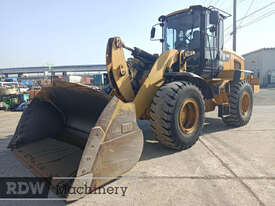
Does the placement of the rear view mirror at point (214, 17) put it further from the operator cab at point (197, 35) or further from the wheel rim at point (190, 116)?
the wheel rim at point (190, 116)

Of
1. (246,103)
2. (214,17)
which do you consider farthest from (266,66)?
(214,17)

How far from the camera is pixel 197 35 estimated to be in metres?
4.43

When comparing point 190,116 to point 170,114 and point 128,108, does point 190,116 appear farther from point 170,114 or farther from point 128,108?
point 128,108

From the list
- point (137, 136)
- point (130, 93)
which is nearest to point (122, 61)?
point (130, 93)

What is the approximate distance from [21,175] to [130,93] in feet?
6.74

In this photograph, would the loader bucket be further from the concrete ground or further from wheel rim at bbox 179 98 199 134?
wheel rim at bbox 179 98 199 134

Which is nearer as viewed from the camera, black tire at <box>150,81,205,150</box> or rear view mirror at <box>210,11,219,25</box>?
black tire at <box>150,81,205,150</box>

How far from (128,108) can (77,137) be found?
146cm

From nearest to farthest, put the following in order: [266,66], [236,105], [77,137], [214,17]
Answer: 1. [77,137]
2. [214,17]
3. [236,105]
4. [266,66]

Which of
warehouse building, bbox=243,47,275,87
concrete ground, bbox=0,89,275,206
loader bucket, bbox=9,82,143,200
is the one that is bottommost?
concrete ground, bbox=0,89,275,206

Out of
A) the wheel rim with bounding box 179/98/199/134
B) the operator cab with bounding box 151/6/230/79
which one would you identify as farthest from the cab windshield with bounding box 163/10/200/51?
the wheel rim with bounding box 179/98/199/134

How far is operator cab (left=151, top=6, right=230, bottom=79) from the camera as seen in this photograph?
172 inches

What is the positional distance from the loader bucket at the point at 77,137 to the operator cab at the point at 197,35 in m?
2.70

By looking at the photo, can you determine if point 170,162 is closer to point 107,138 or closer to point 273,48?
point 107,138
